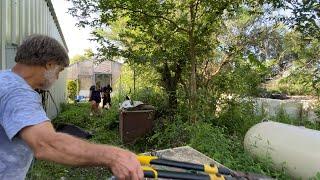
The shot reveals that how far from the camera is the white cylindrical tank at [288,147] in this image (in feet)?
20.0

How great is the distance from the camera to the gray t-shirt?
2.01 meters

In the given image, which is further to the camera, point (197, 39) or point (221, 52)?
point (221, 52)

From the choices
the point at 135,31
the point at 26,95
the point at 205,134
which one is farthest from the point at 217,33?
the point at 26,95

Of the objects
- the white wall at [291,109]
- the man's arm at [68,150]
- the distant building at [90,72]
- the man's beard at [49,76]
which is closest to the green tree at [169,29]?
the white wall at [291,109]

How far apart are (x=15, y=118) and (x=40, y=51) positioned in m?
0.45

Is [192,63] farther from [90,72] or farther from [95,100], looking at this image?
[90,72]

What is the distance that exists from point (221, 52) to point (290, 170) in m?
6.02

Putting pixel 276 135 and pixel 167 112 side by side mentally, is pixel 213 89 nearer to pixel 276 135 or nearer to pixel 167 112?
pixel 167 112

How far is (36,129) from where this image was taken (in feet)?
6.43

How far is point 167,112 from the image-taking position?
12.3 meters

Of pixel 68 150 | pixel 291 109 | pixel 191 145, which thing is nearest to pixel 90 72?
pixel 291 109

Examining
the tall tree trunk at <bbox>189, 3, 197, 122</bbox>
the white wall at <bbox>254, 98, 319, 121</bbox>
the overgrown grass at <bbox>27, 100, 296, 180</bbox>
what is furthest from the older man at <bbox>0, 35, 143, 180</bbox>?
the white wall at <bbox>254, 98, 319, 121</bbox>

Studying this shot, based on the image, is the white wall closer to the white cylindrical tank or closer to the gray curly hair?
the white cylindrical tank

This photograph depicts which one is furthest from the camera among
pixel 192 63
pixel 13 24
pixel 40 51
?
pixel 192 63
